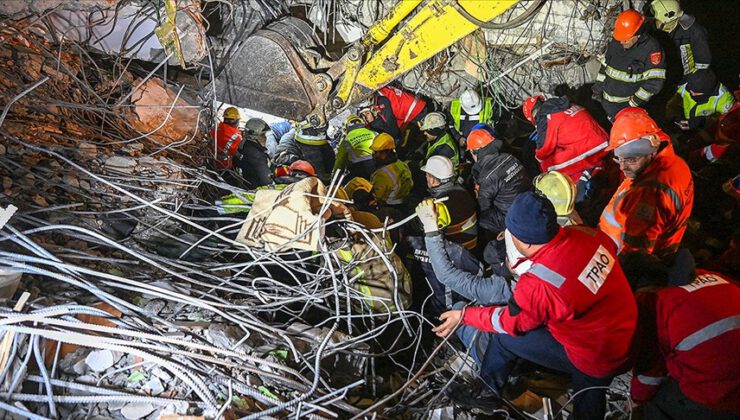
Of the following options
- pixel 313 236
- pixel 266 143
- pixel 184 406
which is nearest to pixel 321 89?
pixel 266 143

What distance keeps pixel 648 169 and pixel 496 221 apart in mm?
1726

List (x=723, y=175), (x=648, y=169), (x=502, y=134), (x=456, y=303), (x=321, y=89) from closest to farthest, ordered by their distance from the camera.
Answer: (x=648, y=169) < (x=456, y=303) < (x=321, y=89) < (x=723, y=175) < (x=502, y=134)

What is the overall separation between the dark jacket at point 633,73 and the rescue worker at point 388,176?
2861 mm

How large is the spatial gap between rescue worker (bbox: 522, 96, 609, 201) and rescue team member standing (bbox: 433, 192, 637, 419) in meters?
2.48

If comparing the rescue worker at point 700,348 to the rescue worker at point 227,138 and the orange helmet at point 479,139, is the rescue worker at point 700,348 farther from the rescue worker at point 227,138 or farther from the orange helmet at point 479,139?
the rescue worker at point 227,138

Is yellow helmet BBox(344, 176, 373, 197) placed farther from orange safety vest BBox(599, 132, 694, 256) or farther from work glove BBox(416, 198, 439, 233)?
orange safety vest BBox(599, 132, 694, 256)

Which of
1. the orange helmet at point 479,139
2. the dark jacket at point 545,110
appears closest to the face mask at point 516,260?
the orange helmet at point 479,139

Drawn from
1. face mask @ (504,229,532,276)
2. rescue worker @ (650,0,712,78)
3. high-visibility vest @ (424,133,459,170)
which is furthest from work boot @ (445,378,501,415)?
rescue worker @ (650,0,712,78)

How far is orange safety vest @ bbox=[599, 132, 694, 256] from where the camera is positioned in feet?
11.5

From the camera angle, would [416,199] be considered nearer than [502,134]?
Yes

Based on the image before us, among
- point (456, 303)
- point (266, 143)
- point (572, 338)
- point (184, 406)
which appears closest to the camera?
point (184, 406)

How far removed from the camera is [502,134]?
7266 millimetres

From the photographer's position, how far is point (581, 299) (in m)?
2.72

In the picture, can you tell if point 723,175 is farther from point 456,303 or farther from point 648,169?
point 456,303
